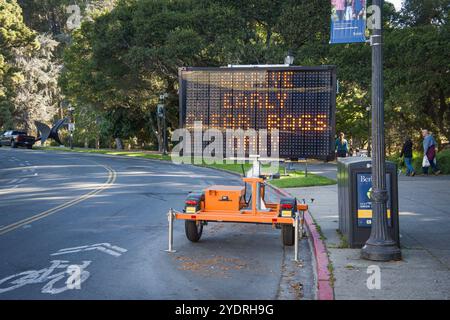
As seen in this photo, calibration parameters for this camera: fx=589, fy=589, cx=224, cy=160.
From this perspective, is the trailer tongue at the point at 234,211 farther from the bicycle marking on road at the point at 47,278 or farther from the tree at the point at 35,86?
the tree at the point at 35,86

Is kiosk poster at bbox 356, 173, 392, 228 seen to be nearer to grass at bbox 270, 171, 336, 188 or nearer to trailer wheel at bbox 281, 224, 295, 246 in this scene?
trailer wheel at bbox 281, 224, 295, 246

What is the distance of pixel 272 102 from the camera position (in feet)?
34.8

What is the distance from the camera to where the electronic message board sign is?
411 inches

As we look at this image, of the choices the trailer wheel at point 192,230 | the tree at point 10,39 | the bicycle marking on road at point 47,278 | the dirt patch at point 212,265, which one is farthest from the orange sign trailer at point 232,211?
the tree at point 10,39

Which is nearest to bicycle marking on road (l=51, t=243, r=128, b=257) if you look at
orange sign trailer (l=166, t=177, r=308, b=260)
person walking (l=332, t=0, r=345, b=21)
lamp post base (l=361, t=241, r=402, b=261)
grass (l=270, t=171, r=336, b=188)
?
orange sign trailer (l=166, t=177, r=308, b=260)

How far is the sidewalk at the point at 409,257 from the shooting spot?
7320mm

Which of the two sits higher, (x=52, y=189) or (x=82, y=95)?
(x=82, y=95)

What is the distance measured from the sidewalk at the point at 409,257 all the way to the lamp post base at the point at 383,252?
14cm

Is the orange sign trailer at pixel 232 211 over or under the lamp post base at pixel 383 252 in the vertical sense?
over

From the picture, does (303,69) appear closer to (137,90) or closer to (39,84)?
(137,90)

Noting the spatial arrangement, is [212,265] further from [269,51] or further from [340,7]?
[269,51]
